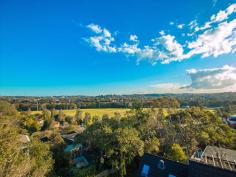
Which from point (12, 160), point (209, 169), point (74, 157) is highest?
point (12, 160)

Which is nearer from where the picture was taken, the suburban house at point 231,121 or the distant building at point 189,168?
the distant building at point 189,168

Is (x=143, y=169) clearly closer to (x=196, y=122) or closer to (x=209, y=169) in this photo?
(x=209, y=169)

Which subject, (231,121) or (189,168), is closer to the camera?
(189,168)

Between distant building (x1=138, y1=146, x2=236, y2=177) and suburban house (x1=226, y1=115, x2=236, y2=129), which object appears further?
suburban house (x1=226, y1=115, x2=236, y2=129)

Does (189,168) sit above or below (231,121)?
above

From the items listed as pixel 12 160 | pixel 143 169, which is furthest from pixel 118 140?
pixel 12 160

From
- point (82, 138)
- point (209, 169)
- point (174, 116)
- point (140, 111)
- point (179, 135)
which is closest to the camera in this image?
point (209, 169)

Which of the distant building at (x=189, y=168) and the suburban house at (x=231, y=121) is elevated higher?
the distant building at (x=189, y=168)

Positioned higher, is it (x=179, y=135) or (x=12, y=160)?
(x=12, y=160)

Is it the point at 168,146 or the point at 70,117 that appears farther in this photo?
the point at 70,117

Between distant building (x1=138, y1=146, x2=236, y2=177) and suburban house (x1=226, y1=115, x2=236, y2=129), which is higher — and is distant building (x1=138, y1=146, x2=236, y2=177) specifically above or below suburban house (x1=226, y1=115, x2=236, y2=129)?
above

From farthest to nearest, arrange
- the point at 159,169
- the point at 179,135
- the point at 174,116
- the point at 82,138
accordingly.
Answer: the point at 174,116 → the point at 179,135 → the point at 82,138 → the point at 159,169
